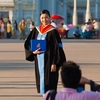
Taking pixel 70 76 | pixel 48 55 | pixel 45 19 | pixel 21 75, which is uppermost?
pixel 45 19

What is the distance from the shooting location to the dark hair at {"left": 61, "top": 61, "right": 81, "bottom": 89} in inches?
162

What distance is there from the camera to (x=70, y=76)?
13.5 feet

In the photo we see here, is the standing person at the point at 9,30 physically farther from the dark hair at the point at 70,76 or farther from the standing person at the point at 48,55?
the dark hair at the point at 70,76

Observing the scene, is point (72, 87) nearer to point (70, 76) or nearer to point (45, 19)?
point (70, 76)

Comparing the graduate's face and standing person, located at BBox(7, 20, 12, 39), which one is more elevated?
the graduate's face

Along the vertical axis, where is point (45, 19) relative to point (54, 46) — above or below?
above

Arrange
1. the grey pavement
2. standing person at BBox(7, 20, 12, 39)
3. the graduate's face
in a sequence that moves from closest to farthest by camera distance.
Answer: the graduate's face
the grey pavement
standing person at BBox(7, 20, 12, 39)

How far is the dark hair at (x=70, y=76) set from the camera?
4.12 metres

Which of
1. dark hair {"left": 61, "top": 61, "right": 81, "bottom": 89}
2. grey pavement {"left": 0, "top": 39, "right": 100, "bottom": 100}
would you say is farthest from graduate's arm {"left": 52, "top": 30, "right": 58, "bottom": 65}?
dark hair {"left": 61, "top": 61, "right": 81, "bottom": 89}

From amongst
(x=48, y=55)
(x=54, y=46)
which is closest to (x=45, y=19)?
(x=54, y=46)

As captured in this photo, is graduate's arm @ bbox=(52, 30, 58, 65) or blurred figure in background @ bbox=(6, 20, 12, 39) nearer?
graduate's arm @ bbox=(52, 30, 58, 65)

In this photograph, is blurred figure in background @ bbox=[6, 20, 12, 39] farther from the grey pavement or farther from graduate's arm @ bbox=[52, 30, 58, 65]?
graduate's arm @ bbox=[52, 30, 58, 65]

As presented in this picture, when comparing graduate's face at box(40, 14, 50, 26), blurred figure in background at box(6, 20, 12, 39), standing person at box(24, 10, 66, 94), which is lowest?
blurred figure in background at box(6, 20, 12, 39)

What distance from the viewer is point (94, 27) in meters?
35.5
